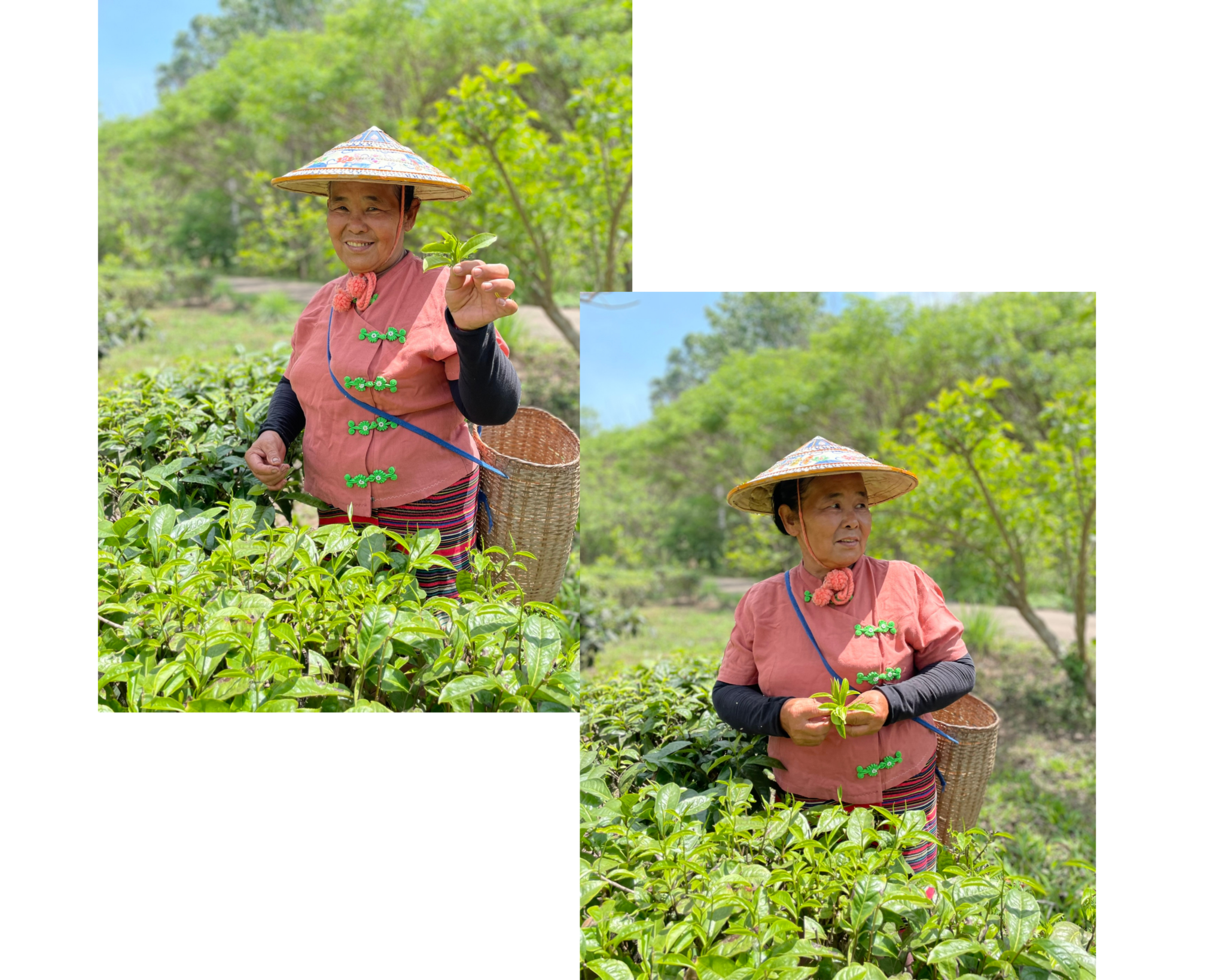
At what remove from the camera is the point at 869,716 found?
227cm

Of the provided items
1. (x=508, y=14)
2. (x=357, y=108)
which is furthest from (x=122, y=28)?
(x=508, y=14)

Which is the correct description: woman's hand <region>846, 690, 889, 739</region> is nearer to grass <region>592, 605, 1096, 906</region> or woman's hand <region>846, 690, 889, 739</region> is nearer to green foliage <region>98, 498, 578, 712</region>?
green foliage <region>98, 498, 578, 712</region>

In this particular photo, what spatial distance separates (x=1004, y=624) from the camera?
26.3ft

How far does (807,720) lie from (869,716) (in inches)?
5.5

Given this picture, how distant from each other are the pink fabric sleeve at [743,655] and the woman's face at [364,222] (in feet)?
4.21

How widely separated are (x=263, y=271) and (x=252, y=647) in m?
9.55

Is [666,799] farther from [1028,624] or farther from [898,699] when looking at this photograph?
[1028,624]

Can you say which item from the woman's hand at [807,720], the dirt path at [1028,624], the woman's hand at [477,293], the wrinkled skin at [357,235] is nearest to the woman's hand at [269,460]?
the wrinkled skin at [357,235]

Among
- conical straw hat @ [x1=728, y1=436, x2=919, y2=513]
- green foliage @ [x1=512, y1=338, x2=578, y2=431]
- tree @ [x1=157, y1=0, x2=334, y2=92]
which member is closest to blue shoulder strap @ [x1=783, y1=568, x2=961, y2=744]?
conical straw hat @ [x1=728, y1=436, x2=919, y2=513]

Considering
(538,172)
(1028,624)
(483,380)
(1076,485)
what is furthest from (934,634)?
(1028,624)

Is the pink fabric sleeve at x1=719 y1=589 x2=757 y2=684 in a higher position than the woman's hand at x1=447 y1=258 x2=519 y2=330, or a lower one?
lower

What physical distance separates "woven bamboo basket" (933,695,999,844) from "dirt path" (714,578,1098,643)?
4657mm

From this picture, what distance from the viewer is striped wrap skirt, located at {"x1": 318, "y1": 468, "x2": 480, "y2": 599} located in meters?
2.59
